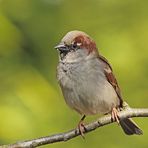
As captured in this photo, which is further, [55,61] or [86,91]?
[55,61]

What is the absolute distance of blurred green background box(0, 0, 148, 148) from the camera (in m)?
5.70

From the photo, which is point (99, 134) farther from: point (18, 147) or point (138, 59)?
point (18, 147)

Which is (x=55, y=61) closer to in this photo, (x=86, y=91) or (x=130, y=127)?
(x=130, y=127)

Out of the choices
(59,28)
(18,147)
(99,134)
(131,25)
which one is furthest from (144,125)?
(18,147)

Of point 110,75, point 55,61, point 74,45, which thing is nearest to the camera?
point 74,45

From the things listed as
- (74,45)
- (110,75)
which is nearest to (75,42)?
(74,45)

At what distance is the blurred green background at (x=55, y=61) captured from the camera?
18.7 feet

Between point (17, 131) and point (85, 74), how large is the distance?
669 mm

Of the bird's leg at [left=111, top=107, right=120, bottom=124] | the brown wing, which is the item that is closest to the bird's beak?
the brown wing

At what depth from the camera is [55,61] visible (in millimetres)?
6926

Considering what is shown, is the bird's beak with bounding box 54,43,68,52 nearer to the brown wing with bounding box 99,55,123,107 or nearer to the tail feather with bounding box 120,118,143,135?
the brown wing with bounding box 99,55,123,107

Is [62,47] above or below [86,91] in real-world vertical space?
above

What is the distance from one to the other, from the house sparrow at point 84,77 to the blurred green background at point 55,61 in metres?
0.45

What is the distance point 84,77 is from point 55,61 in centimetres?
162
